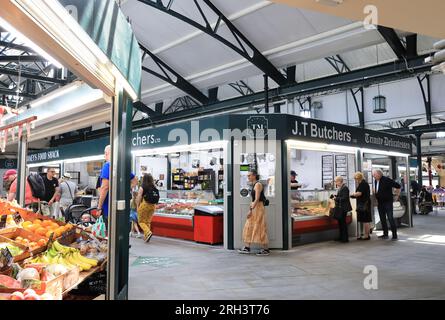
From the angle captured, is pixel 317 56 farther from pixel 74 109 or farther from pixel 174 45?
pixel 74 109

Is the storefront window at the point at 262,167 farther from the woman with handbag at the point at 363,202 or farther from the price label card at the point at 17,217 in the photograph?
the price label card at the point at 17,217

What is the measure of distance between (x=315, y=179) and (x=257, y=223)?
829 cm

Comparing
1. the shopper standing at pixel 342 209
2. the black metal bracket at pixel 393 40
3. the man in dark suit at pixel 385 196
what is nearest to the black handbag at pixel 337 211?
the shopper standing at pixel 342 209

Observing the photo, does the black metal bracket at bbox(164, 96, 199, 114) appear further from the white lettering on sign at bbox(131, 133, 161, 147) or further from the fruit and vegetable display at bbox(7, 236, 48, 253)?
the fruit and vegetable display at bbox(7, 236, 48, 253)

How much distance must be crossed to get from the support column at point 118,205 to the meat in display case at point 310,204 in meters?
4.66

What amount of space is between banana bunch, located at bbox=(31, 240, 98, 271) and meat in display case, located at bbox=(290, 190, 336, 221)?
524cm

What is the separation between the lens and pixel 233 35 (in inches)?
372

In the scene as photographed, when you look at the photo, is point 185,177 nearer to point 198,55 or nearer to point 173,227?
point 198,55

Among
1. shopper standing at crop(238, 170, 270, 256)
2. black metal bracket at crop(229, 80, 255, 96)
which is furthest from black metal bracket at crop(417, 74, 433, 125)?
shopper standing at crop(238, 170, 270, 256)

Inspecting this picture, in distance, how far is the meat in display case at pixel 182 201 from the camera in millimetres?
8484

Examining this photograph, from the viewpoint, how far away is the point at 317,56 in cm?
959

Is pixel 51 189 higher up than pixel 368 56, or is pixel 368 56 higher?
pixel 368 56

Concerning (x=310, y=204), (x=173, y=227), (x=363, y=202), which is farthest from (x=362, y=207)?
(x=173, y=227)
